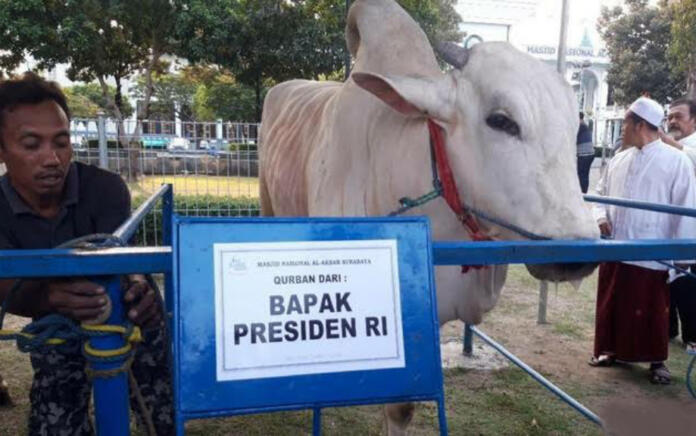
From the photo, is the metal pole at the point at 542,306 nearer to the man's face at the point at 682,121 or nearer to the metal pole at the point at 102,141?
the man's face at the point at 682,121

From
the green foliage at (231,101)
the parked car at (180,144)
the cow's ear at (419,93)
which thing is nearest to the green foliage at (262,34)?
the parked car at (180,144)

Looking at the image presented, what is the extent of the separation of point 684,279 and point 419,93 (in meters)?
3.17

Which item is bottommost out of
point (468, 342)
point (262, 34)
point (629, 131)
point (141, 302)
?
point (468, 342)

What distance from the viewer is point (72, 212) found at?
2.07m

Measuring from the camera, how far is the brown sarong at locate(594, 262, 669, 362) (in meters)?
3.83

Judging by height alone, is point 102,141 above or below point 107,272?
above

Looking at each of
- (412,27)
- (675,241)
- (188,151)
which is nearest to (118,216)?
(412,27)

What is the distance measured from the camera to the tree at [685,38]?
14602 millimetres

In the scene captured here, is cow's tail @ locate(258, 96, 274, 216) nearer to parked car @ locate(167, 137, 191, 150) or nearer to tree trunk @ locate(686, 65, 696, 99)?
parked car @ locate(167, 137, 191, 150)

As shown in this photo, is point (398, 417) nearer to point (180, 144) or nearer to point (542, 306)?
point (542, 306)

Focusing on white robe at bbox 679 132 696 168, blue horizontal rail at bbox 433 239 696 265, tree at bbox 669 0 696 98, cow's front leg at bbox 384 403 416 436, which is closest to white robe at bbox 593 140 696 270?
white robe at bbox 679 132 696 168

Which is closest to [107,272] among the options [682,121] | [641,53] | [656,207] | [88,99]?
[656,207]

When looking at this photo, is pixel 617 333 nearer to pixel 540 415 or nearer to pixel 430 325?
pixel 540 415

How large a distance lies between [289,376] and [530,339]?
3827 mm
